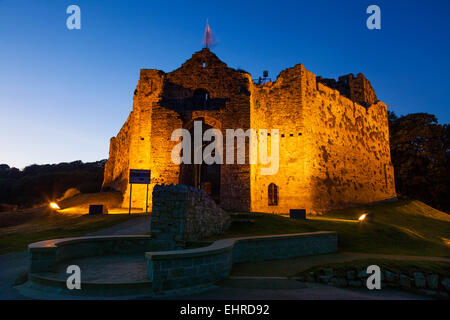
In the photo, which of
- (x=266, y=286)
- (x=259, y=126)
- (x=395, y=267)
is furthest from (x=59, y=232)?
(x=259, y=126)

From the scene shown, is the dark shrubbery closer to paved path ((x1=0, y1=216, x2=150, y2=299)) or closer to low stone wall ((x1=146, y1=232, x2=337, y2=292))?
paved path ((x1=0, y1=216, x2=150, y2=299))

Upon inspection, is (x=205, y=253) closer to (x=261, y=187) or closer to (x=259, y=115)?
(x=261, y=187)

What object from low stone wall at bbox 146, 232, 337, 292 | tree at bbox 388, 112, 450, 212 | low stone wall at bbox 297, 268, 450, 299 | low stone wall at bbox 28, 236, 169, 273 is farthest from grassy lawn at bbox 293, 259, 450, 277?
tree at bbox 388, 112, 450, 212

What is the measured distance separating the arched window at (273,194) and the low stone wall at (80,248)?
12151 mm

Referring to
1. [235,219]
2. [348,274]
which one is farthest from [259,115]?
[348,274]

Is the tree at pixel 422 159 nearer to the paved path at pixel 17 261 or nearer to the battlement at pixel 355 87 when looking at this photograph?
the battlement at pixel 355 87

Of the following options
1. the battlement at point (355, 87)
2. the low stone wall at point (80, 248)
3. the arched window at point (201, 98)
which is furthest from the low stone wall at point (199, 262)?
the battlement at point (355, 87)

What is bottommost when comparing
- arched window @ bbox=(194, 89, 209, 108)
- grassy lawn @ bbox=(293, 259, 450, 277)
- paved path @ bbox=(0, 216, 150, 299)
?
grassy lawn @ bbox=(293, 259, 450, 277)

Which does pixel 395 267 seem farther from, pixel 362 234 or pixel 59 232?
pixel 59 232

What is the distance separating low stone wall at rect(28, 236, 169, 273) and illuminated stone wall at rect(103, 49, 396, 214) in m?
9.51

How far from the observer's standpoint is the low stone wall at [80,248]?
5.77 metres

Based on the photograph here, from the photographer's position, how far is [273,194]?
1933 cm

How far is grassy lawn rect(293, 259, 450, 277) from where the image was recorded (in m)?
7.12

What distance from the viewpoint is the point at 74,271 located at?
581 centimetres
